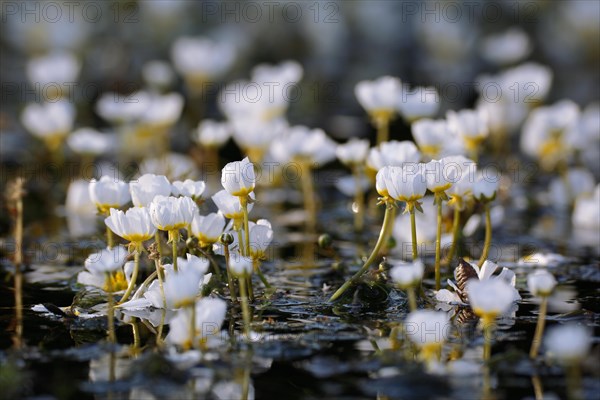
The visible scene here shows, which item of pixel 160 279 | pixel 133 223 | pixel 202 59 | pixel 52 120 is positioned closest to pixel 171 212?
pixel 133 223

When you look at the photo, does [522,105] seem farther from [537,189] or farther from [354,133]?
[354,133]

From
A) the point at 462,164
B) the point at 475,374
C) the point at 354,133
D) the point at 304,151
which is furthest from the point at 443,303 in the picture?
the point at 354,133

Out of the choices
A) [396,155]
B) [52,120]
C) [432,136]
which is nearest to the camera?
[396,155]

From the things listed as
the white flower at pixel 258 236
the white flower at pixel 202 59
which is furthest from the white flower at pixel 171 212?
the white flower at pixel 202 59

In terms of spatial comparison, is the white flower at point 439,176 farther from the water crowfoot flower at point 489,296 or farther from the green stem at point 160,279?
the green stem at point 160,279

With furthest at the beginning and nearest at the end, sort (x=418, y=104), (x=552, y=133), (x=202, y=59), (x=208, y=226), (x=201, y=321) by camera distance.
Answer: (x=202, y=59) < (x=552, y=133) < (x=418, y=104) < (x=208, y=226) < (x=201, y=321)

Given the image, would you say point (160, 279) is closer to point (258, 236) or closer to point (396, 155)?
point (258, 236)

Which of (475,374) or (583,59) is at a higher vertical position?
(583,59)
